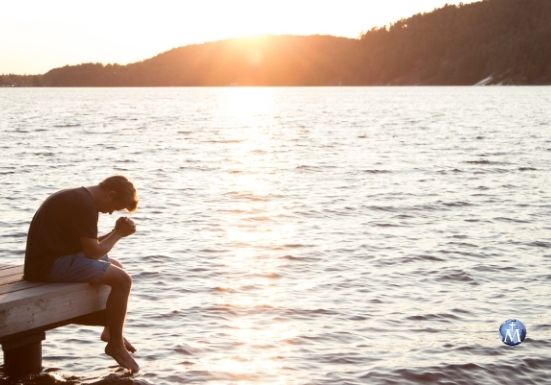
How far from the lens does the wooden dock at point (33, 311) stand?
8.45m

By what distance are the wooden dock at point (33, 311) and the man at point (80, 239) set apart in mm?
147

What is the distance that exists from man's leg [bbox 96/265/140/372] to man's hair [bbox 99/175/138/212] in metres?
0.84

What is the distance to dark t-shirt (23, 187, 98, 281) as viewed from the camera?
9000 mm

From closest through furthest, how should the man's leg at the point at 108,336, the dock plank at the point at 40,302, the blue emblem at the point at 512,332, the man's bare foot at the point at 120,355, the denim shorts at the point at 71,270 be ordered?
the dock plank at the point at 40,302 < the denim shorts at the point at 71,270 < the man's bare foot at the point at 120,355 < the man's leg at the point at 108,336 < the blue emblem at the point at 512,332

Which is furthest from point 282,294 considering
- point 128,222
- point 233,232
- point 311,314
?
point 233,232

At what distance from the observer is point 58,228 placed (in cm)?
914

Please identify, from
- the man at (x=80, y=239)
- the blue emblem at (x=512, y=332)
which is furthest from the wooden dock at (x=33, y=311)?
the blue emblem at (x=512, y=332)

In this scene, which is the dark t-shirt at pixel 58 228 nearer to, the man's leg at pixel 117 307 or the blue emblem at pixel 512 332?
the man's leg at pixel 117 307

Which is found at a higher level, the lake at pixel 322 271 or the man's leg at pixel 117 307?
the man's leg at pixel 117 307

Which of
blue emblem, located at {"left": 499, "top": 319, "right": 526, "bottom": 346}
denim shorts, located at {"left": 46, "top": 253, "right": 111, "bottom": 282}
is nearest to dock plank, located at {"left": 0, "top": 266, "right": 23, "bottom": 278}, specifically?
denim shorts, located at {"left": 46, "top": 253, "right": 111, "bottom": 282}

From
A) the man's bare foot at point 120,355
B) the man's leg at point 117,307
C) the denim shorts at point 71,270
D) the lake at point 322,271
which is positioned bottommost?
the lake at point 322,271

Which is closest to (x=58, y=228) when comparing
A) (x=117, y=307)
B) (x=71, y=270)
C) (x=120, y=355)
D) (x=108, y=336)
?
(x=71, y=270)

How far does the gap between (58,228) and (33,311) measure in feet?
3.29

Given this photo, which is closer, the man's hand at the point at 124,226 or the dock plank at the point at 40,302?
the dock plank at the point at 40,302
